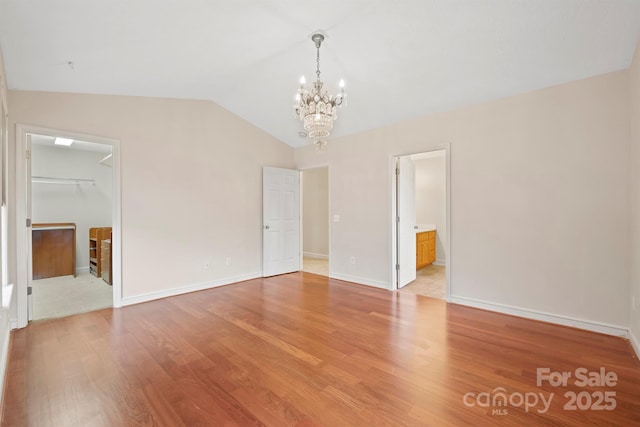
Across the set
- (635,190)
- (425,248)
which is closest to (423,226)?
(425,248)

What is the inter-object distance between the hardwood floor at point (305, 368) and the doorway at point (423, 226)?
940 mm

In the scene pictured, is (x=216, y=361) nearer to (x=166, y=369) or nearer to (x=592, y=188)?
(x=166, y=369)

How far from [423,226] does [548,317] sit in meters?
3.83

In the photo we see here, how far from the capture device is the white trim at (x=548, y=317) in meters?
2.82

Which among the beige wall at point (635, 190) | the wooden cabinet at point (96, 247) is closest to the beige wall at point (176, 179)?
the wooden cabinet at point (96, 247)

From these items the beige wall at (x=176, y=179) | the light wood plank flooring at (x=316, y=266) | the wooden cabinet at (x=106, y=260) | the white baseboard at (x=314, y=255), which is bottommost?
the light wood plank flooring at (x=316, y=266)

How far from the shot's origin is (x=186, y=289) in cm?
436

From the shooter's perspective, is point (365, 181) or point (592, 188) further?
point (365, 181)

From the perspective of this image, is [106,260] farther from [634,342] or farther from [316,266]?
[634,342]

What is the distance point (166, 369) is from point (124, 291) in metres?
2.04

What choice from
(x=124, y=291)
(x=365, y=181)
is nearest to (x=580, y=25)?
(x=365, y=181)

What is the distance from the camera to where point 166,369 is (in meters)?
2.27

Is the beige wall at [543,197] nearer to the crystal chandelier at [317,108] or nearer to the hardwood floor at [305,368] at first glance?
the hardwood floor at [305,368]

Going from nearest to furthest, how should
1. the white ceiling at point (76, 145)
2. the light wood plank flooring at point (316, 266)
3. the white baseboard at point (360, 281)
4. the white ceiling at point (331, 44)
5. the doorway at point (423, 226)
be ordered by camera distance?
the white ceiling at point (331, 44), the doorway at point (423, 226), the white baseboard at point (360, 281), the white ceiling at point (76, 145), the light wood plank flooring at point (316, 266)
